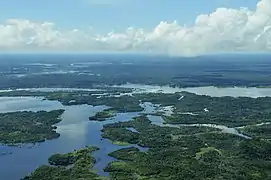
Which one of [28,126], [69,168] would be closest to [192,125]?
[28,126]

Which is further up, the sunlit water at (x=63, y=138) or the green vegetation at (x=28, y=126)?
the green vegetation at (x=28, y=126)

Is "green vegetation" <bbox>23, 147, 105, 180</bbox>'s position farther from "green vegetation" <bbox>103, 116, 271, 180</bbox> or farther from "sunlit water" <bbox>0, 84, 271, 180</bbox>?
"green vegetation" <bbox>103, 116, 271, 180</bbox>

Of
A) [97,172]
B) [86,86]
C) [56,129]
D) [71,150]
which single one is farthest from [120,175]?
[86,86]

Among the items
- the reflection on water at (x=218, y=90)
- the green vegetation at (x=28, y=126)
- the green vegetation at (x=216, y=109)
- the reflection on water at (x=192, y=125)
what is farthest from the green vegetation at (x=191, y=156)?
the reflection on water at (x=218, y=90)

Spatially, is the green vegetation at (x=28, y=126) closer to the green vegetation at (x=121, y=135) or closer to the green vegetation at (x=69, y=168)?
the green vegetation at (x=121, y=135)

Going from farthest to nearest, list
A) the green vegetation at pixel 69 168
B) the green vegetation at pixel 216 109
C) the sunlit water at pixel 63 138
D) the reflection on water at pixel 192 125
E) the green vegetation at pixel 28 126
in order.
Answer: the green vegetation at pixel 216 109
the reflection on water at pixel 192 125
the green vegetation at pixel 28 126
the sunlit water at pixel 63 138
the green vegetation at pixel 69 168

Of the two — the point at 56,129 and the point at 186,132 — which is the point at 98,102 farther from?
the point at 186,132
